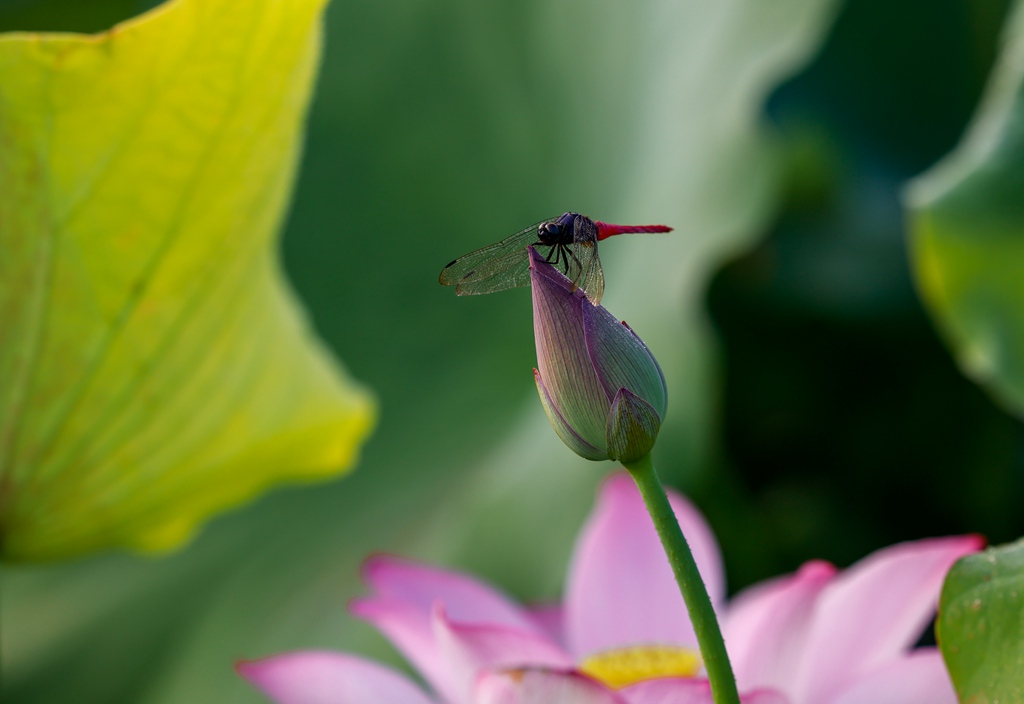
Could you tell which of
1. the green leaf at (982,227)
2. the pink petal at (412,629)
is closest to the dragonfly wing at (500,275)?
the pink petal at (412,629)

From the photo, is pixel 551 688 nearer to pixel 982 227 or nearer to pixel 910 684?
pixel 910 684

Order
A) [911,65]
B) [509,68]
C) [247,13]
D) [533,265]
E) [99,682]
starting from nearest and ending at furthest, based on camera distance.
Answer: [533,265]
[247,13]
[99,682]
[509,68]
[911,65]

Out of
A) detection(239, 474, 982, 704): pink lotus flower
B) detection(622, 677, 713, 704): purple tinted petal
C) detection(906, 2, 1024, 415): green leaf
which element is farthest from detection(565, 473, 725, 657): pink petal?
detection(906, 2, 1024, 415): green leaf

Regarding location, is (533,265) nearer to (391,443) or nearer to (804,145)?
(391,443)

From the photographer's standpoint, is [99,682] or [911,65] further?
[911,65]

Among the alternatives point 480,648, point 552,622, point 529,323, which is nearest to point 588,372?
point 480,648

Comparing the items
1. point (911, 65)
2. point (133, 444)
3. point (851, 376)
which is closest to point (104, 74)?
point (133, 444)
